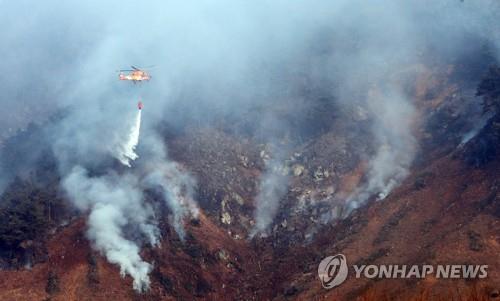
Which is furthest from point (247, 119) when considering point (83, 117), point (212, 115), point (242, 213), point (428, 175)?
point (428, 175)

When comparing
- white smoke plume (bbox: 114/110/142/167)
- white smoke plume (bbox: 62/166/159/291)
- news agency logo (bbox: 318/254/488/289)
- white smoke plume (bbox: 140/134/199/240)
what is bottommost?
news agency logo (bbox: 318/254/488/289)

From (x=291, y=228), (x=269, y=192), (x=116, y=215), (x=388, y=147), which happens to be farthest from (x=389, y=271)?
(x=116, y=215)

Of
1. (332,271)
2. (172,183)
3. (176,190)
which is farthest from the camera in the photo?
(172,183)

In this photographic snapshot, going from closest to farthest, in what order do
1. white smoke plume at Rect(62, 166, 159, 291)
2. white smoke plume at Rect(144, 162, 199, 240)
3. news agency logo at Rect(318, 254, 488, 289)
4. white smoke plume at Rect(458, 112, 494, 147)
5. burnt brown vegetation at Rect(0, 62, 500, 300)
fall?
news agency logo at Rect(318, 254, 488, 289) < burnt brown vegetation at Rect(0, 62, 500, 300) < white smoke plume at Rect(62, 166, 159, 291) < white smoke plume at Rect(144, 162, 199, 240) < white smoke plume at Rect(458, 112, 494, 147)

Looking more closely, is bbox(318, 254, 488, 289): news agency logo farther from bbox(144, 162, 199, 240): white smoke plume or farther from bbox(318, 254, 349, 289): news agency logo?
bbox(144, 162, 199, 240): white smoke plume

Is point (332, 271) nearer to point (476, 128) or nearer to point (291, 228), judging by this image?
point (291, 228)

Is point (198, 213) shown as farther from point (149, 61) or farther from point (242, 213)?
point (149, 61)

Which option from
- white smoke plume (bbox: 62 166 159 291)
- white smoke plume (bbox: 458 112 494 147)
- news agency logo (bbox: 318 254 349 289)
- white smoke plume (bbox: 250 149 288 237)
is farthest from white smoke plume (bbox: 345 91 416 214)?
white smoke plume (bbox: 62 166 159 291)

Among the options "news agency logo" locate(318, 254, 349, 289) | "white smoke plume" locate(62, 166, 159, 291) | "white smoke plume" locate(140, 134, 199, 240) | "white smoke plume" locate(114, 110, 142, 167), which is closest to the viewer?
"news agency logo" locate(318, 254, 349, 289)
